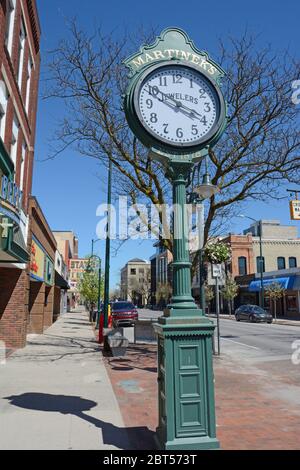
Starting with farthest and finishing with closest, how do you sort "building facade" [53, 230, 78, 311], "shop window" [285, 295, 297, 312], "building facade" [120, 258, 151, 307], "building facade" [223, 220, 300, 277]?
1. "building facade" [120, 258, 151, 307]
2. "building facade" [223, 220, 300, 277]
3. "building facade" [53, 230, 78, 311]
4. "shop window" [285, 295, 297, 312]

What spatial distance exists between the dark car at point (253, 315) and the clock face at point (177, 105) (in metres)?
29.3

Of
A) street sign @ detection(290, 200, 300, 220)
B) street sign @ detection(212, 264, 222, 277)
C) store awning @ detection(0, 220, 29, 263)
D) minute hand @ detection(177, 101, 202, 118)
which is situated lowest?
street sign @ detection(212, 264, 222, 277)

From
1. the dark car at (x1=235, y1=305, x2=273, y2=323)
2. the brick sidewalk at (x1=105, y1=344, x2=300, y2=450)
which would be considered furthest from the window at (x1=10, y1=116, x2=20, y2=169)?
the dark car at (x1=235, y1=305, x2=273, y2=323)

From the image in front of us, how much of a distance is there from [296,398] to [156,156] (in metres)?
5.35

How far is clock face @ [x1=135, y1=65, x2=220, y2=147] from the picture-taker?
500cm

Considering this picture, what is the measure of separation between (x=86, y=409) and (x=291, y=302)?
37113 millimetres

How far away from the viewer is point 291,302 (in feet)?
132

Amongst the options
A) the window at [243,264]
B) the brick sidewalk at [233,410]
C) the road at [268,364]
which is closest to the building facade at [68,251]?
the window at [243,264]

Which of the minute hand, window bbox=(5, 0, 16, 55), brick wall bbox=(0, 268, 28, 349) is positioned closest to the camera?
the minute hand

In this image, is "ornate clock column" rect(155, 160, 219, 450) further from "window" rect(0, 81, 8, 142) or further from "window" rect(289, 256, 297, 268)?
"window" rect(289, 256, 297, 268)

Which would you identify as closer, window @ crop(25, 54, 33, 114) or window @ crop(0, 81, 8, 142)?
window @ crop(0, 81, 8, 142)
